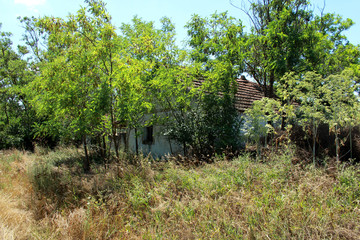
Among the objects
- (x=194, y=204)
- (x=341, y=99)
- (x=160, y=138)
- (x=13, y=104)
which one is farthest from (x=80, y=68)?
(x=13, y=104)

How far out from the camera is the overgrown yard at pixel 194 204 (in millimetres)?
3770

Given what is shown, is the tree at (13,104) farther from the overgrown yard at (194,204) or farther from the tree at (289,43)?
the tree at (289,43)

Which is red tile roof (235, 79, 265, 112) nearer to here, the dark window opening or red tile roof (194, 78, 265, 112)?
red tile roof (194, 78, 265, 112)

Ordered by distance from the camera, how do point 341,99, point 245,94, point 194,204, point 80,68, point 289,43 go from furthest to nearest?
point 245,94 < point 289,43 < point 80,68 < point 341,99 < point 194,204

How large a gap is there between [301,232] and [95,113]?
527 centimetres

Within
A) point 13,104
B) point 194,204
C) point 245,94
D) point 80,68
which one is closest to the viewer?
point 194,204

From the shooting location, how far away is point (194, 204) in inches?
181

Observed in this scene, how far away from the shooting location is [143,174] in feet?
20.2

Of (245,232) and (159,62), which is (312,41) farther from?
(245,232)

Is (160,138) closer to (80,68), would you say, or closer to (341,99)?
(80,68)

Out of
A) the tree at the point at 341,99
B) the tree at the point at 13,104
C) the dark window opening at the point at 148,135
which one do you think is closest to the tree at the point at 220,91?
the tree at the point at 341,99

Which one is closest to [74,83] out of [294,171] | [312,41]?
[294,171]

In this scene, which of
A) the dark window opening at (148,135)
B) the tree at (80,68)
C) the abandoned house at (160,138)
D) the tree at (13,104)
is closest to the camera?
the tree at (80,68)

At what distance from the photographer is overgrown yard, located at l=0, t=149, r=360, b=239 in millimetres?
3770
